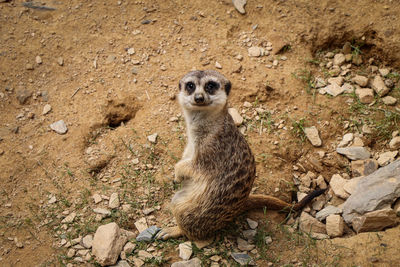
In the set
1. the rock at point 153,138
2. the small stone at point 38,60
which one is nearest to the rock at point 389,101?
the rock at point 153,138

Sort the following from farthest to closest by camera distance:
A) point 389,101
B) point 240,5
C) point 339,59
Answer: point 240,5, point 339,59, point 389,101

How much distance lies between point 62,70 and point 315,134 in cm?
258

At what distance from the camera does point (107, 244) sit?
2.51 meters

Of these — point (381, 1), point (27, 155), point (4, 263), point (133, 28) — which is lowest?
point (4, 263)

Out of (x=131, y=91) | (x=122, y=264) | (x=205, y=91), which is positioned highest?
(x=205, y=91)

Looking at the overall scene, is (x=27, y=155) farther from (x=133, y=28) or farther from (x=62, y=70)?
(x=133, y=28)

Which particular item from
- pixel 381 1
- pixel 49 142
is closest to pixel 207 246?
pixel 49 142

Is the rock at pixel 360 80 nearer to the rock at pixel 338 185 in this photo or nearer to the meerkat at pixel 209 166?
the rock at pixel 338 185

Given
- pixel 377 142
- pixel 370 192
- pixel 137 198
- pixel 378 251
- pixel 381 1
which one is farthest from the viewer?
pixel 381 1

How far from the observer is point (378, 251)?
228 cm

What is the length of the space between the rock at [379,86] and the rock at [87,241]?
9.39 ft

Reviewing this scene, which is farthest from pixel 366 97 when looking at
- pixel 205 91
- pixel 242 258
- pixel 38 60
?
pixel 38 60

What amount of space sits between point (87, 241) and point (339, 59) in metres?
2.94

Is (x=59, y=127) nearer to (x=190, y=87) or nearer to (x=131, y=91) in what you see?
(x=131, y=91)
